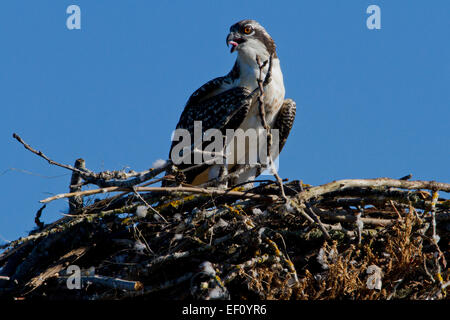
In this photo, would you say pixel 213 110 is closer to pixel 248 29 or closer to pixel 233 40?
pixel 233 40

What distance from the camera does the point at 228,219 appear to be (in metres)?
6.38

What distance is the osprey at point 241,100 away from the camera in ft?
27.6

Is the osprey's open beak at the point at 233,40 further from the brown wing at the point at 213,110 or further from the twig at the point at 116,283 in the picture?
the twig at the point at 116,283

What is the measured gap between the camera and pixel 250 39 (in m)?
8.87

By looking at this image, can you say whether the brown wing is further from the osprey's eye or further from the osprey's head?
the osprey's eye

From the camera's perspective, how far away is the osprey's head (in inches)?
346

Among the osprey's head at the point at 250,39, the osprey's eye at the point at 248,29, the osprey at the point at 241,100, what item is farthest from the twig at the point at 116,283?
the osprey's eye at the point at 248,29

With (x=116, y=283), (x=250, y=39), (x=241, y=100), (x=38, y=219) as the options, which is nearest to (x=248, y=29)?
(x=250, y=39)

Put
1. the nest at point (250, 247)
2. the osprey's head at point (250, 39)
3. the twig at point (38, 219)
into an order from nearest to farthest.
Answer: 1. the nest at point (250, 247)
2. the twig at point (38, 219)
3. the osprey's head at point (250, 39)

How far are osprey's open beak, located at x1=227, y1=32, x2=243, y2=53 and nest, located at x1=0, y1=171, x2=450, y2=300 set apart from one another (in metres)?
2.78
